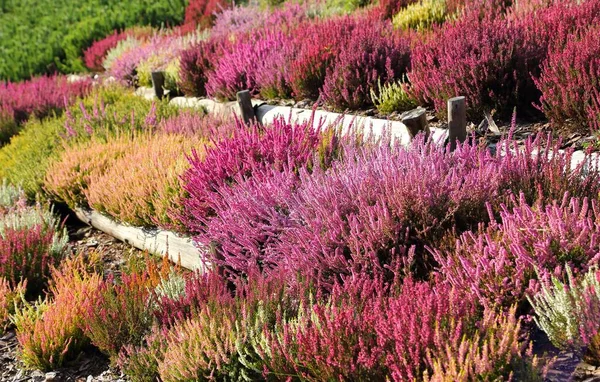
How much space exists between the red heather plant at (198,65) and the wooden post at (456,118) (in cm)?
488

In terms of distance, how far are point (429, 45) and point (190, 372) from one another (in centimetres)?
405

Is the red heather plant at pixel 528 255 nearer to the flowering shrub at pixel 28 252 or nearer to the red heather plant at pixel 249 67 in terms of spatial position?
the flowering shrub at pixel 28 252

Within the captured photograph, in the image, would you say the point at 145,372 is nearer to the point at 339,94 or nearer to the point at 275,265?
the point at 275,265

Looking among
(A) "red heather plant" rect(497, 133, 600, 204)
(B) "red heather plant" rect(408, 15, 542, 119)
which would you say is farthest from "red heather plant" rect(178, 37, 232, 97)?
(A) "red heather plant" rect(497, 133, 600, 204)

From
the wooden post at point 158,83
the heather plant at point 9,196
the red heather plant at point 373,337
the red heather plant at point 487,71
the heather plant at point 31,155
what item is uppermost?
the red heather plant at point 487,71

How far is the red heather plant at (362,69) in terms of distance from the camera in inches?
256

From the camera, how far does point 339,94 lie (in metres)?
6.66

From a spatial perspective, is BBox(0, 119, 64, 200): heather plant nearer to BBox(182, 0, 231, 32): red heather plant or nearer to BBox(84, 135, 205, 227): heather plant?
BBox(84, 135, 205, 227): heather plant

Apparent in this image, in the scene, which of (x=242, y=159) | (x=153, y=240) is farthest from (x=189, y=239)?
(x=242, y=159)

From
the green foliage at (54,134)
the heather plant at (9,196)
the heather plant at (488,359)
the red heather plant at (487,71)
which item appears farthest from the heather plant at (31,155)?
the heather plant at (488,359)

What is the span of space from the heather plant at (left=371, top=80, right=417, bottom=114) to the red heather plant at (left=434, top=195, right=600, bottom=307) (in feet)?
9.75

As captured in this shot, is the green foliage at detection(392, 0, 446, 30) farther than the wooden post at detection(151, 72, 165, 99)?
No

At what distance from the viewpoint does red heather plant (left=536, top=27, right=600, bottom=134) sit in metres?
4.66

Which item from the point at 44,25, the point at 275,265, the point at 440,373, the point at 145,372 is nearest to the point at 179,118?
the point at 275,265
